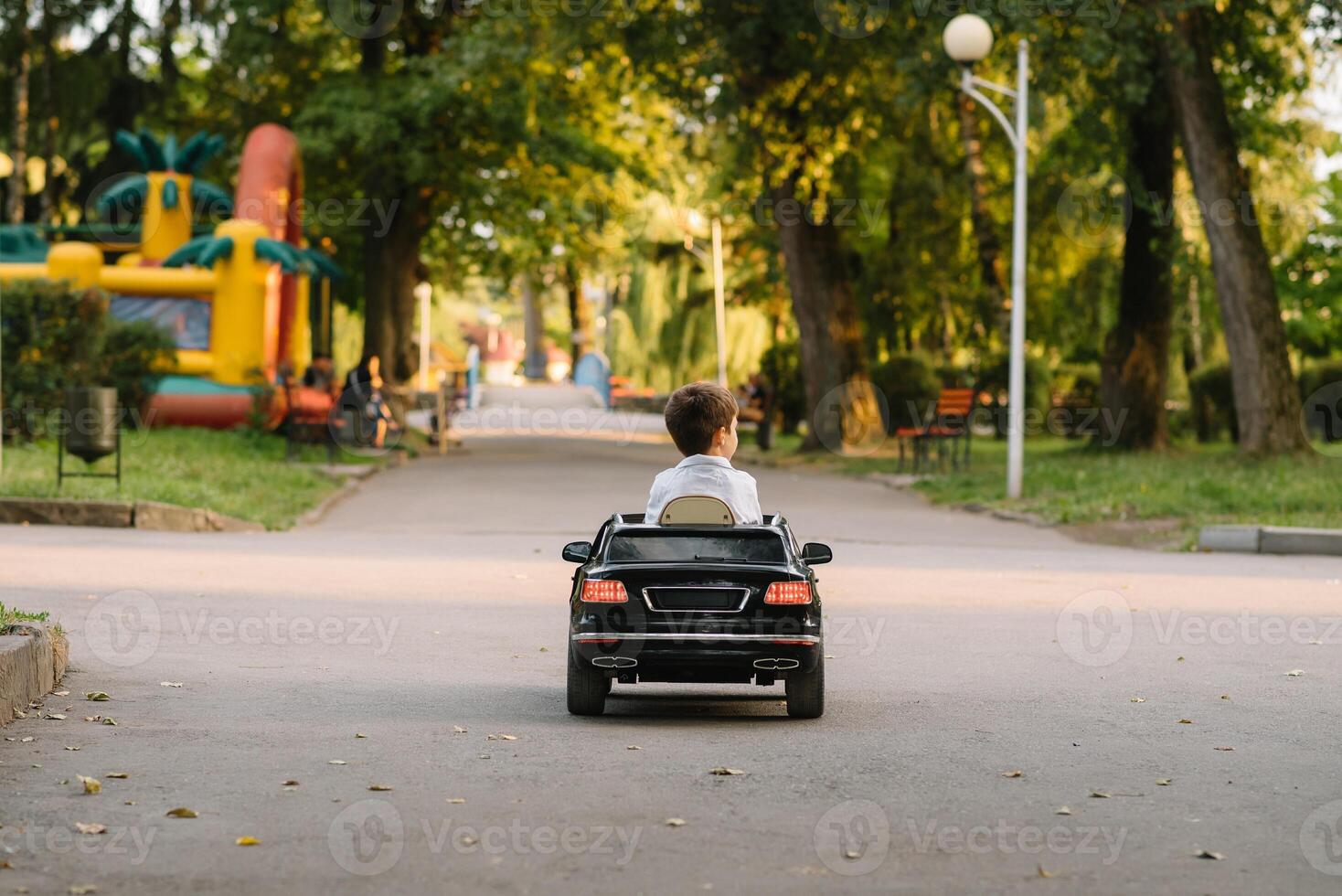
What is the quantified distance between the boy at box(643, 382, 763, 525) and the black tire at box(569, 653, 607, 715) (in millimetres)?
651

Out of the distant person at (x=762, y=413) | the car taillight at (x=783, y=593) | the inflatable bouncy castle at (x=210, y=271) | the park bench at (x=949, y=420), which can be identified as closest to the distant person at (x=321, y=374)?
the inflatable bouncy castle at (x=210, y=271)

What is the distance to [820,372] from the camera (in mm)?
35219

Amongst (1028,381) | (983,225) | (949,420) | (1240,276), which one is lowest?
(949,420)

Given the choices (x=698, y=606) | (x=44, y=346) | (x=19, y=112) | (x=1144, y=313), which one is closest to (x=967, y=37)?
(x=1144, y=313)

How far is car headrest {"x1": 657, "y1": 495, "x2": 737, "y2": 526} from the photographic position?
7625 millimetres

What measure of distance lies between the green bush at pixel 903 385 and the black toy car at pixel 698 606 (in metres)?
36.8

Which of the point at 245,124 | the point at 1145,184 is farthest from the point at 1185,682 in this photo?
the point at 245,124

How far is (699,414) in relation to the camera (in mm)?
7758

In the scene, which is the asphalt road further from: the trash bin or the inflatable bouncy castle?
the inflatable bouncy castle

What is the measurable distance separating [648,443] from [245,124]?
461 inches

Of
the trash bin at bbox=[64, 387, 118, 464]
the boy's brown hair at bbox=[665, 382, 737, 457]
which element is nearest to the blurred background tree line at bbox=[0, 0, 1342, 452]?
the trash bin at bbox=[64, 387, 118, 464]

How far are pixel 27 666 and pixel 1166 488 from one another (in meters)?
16.2

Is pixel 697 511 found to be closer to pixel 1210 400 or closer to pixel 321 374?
pixel 321 374

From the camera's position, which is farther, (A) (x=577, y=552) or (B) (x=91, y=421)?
(B) (x=91, y=421)
